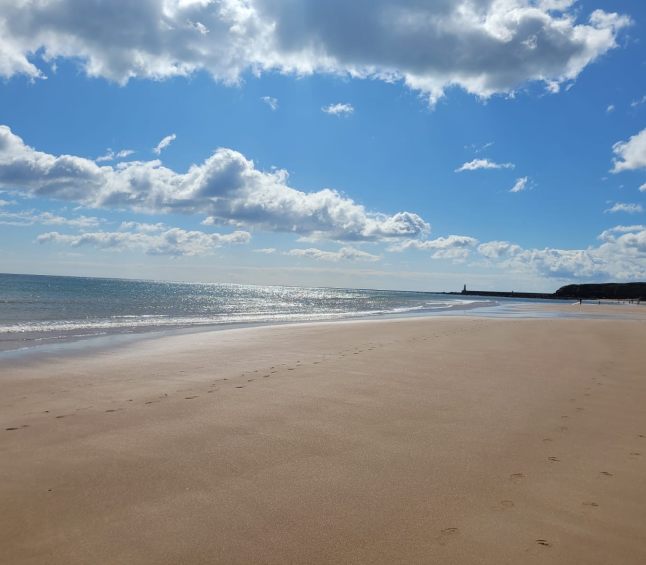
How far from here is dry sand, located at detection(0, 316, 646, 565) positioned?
3428 mm

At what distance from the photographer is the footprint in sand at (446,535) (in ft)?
11.4

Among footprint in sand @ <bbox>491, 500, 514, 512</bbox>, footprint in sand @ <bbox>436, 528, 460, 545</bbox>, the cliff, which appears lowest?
footprint in sand @ <bbox>436, 528, 460, 545</bbox>

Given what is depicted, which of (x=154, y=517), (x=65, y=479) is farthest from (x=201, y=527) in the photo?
(x=65, y=479)

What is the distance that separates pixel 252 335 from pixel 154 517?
14.9 metres

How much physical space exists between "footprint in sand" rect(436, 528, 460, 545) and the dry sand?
17 mm

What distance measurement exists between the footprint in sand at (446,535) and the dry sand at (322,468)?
0.06 feet

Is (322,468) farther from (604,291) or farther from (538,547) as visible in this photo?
(604,291)

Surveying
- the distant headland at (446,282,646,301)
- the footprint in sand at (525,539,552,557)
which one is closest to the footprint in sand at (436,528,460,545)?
the footprint in sand at (525,539,552,557)

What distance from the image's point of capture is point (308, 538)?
3.50 metres

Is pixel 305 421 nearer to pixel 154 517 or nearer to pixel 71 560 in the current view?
pixel 154 517

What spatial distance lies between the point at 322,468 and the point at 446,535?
158cm

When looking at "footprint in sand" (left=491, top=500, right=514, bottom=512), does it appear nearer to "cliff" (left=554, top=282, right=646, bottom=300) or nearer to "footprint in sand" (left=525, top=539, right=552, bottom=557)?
"footprint in sand" (left=525, top=539, right=552, bottom=557)

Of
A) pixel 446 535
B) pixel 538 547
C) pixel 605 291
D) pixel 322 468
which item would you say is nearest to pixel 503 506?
pixel 538 547

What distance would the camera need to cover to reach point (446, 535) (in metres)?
3.54
